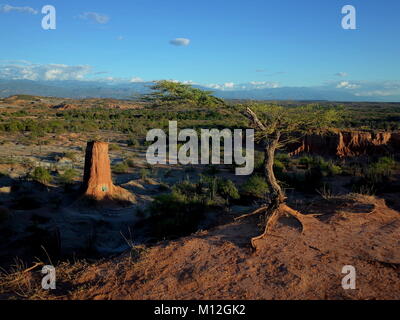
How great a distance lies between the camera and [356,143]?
1988cm

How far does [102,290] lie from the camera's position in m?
4.42

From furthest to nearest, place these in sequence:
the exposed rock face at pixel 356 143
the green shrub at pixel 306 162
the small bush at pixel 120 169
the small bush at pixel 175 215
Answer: the exposed rock face at pixel 356 143, the green shrub at pixel 306 162, the small bush at pixel 120 169, the small bush at pixel 175 215

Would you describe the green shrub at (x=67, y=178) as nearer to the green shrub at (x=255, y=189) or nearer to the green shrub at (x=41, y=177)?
the green shrub at (x=41, y=177)

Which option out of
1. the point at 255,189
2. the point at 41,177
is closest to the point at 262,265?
the point at 255,189

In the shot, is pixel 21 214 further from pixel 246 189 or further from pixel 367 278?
pixel 367 278

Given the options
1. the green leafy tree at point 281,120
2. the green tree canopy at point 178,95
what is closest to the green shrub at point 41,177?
the green tree canopy at point 178,95

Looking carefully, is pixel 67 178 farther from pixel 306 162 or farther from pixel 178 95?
pixel 306 162

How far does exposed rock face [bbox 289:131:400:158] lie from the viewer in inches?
761

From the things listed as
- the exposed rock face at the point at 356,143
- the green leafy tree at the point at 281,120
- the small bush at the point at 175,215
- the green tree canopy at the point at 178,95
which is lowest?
the small bush at the point at 175,215

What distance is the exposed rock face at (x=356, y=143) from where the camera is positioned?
19.3 metres

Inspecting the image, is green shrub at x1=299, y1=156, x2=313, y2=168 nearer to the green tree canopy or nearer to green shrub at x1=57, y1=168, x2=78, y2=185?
the green tree canopy

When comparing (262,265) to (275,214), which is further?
(275,214)
